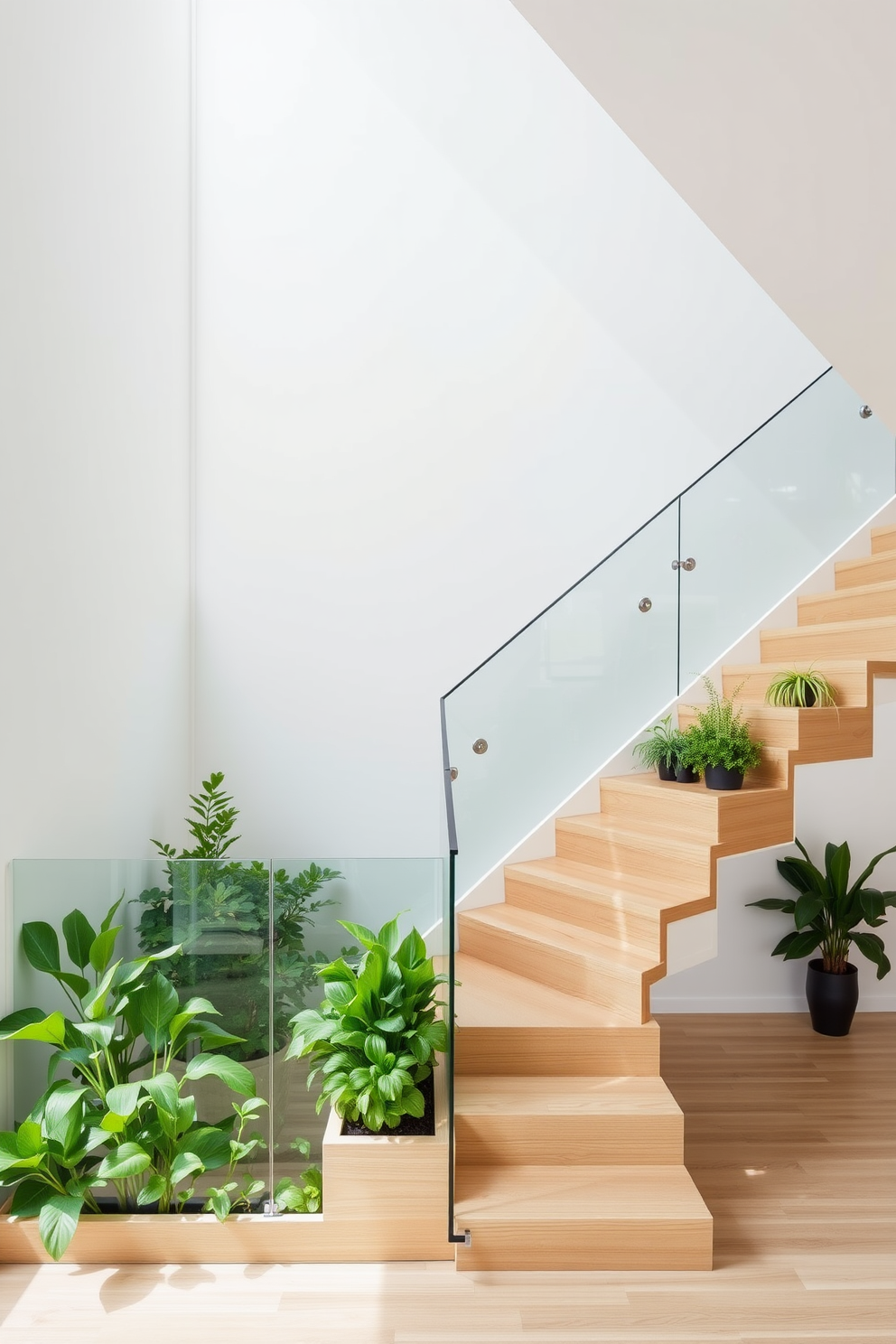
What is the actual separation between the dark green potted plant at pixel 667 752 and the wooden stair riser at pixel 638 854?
1.16ft

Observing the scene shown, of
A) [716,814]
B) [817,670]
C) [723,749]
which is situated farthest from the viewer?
[817,670]

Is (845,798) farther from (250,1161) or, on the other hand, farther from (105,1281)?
(105,1281)

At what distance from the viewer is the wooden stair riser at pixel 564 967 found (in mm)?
3166

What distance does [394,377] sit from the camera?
16.2ft

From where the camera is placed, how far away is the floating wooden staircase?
2539mm

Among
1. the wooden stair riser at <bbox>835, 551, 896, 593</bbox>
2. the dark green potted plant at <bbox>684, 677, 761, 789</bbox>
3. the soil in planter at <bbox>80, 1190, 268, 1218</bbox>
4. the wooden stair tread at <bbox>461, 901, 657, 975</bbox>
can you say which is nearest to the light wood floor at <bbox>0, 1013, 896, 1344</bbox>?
the soil in planter at <bbox>80, 1190, 268, 1218</bbox>

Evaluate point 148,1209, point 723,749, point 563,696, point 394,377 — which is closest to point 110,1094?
point 148,1209

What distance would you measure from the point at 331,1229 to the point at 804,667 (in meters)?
3.06

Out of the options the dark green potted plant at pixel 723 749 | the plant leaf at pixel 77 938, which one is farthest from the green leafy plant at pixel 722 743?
the plant leaf at pixel 77 938

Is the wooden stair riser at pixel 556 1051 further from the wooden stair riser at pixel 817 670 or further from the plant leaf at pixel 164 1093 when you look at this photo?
the wooden stair riser at pixel 817 670

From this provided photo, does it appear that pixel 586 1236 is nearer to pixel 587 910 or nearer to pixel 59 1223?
pixel 587 910

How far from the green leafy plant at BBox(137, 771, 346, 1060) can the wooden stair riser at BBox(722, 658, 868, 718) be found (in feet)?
7.32

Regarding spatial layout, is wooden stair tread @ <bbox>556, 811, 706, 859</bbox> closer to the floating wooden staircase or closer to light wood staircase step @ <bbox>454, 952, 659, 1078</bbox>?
the floating wooden staircase

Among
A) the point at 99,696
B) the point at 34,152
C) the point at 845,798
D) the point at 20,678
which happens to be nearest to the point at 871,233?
the point at 34,152
